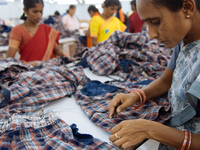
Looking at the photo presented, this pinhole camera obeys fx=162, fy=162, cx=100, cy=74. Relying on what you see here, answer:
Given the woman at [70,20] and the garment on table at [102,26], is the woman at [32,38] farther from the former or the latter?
the woman at [70,20]

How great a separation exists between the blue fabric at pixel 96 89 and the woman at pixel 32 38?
0.96 metres

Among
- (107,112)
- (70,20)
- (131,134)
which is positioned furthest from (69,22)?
(131,134)

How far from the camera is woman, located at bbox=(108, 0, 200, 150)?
602 mm

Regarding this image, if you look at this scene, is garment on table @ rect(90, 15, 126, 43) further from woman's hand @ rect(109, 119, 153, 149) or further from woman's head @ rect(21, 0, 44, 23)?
woman's hand @ rect(109, 119, 153, 149)

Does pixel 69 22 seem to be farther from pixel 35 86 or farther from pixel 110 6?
pixel 35 86

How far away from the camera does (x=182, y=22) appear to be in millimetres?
631

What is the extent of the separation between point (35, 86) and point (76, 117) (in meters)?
0.37

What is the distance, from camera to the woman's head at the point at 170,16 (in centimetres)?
60

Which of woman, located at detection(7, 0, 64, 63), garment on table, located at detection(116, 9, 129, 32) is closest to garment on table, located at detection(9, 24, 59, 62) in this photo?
woman, located at detection(7, 0, 64, 63)

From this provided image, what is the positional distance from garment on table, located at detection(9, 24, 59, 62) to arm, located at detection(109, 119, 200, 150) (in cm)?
179

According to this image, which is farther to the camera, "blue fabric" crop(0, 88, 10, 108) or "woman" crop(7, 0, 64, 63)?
"woman" crop(7, 0, 64, 63)

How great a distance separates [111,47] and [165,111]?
41.1 inches

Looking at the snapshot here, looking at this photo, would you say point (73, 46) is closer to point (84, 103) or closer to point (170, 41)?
point (84, 103)

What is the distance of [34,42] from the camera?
2.07 metres
